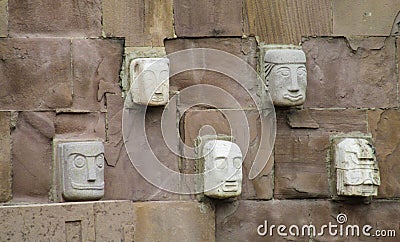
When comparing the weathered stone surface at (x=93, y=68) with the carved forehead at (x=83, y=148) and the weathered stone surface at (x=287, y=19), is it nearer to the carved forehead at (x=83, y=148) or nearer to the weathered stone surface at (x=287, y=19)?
the carved forehead at (x=83, y=148)

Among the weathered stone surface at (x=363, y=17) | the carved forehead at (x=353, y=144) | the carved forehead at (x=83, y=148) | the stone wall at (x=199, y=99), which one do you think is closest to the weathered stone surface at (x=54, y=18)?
the stone wall at (x=199, y=99)

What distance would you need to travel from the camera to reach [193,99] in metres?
8.20

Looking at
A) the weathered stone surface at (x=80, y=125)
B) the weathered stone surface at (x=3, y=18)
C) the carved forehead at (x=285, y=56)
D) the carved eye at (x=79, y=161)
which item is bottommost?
the carved eye at (x=79, y=161)

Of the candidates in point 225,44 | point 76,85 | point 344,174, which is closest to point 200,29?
point 225,44

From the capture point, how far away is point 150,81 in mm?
7910

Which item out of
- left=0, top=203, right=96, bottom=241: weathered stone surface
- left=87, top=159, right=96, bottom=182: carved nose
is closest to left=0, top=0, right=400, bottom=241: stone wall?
left=0, top=203, right=96, bottom=241: weathered stone surface

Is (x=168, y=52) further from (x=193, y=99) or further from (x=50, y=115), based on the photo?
(x=50, y=115)

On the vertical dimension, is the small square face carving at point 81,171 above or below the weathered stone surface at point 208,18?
below

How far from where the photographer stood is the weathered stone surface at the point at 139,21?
8070 mm

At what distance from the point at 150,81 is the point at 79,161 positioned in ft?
2.51

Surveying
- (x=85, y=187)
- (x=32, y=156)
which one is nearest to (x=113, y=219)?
(x=85, y=187)

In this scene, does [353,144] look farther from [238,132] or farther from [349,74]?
[238,132]

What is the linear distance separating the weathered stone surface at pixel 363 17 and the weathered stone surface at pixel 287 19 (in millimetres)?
80

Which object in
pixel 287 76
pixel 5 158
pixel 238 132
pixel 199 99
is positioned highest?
pixel 287 76
